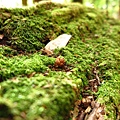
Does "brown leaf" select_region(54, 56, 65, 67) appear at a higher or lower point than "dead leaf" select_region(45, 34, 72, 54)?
lower

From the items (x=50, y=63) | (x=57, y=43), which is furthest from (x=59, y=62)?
(x=57, y=43)

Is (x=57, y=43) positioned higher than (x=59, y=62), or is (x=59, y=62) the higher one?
(x=57, y=43)

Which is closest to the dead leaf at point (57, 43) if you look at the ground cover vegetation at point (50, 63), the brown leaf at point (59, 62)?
the ground cover vegetation at point (50, 63)

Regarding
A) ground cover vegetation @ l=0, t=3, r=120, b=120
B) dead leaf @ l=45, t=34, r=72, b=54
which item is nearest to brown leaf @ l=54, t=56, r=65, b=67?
ground cover vegetation @ l=0, t=3, r=120, b=120

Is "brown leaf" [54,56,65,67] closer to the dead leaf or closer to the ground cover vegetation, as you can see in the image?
the ground cover vegetation

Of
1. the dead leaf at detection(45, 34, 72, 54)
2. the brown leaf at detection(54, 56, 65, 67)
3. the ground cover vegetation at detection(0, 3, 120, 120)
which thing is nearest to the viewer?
the ground cover vegetation at detection(0, 3, 120, 120)

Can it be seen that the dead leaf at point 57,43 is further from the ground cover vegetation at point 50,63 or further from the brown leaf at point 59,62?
the brown leaf at point 59,62

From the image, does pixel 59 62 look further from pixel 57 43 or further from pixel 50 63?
pixel 57 43

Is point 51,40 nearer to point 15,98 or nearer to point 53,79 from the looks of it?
point 53,79
